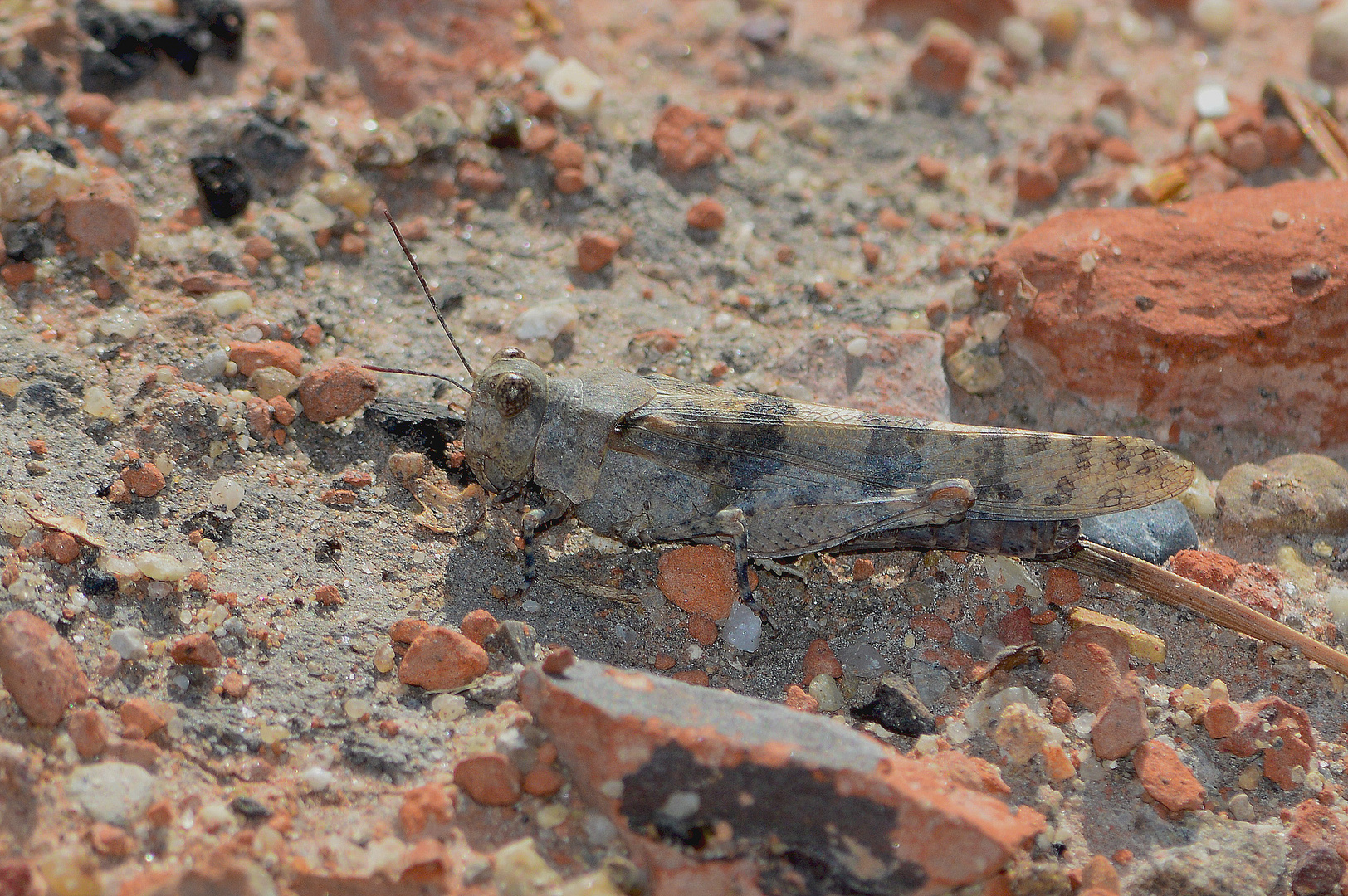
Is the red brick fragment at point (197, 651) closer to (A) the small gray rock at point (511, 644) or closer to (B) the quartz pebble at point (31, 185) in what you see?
(A) the small gray rock at point (511, 644)

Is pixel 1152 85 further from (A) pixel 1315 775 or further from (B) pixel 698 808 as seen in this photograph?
(B) pixel 698 808

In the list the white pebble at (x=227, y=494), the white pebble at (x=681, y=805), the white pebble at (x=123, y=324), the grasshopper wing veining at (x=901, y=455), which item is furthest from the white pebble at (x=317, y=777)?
the white pebble at (x=123, y=324)

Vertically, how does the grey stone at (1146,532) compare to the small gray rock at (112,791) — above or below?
above

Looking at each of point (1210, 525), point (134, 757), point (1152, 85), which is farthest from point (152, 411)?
point (1152, 85)

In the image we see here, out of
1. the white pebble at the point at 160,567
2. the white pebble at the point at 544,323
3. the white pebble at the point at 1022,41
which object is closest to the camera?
the white pebble at the point at 160,567

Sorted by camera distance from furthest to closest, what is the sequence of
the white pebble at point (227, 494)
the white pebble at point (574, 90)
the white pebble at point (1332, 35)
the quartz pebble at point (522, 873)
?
the white pebble at point (1332, 35) < the white pebble at point (574, 90) < the white pebble at point (227, 494) < the quartz pebble at point (522, 873)

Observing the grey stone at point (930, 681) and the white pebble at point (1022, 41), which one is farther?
the white pebble at point (1022, 41)
